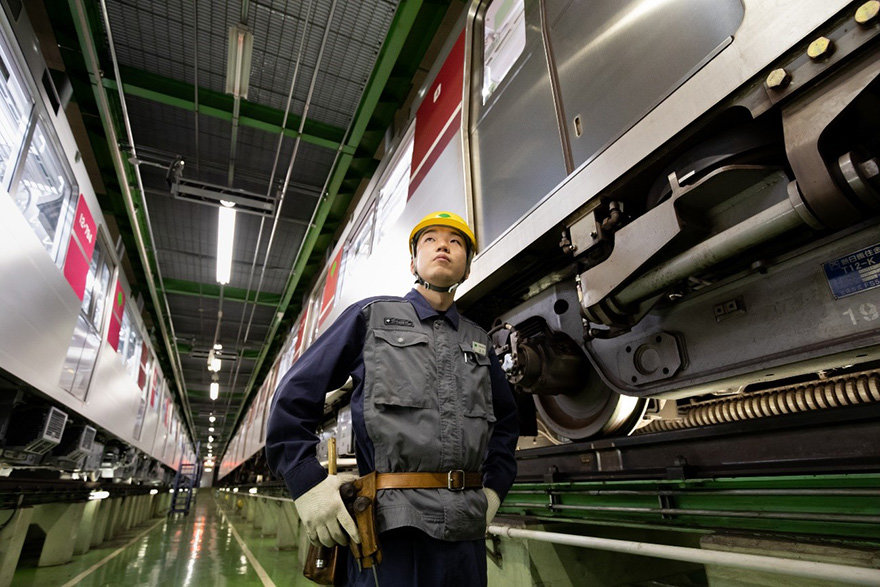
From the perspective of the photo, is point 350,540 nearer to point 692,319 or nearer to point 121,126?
point 692,319

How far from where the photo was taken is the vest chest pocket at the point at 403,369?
114cm

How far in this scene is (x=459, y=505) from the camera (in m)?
1.07

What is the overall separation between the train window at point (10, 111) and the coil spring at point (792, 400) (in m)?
3.49

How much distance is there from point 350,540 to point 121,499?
9661 mm

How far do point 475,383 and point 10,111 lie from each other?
3.02 metres

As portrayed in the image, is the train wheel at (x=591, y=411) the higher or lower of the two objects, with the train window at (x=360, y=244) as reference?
lower

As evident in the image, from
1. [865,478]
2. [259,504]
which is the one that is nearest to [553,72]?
[865,478]

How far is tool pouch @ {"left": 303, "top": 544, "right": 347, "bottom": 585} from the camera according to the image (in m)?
1.13

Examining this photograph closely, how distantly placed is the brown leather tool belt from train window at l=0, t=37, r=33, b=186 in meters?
2.72

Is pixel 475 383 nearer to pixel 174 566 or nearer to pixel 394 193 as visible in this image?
pixel 394 193

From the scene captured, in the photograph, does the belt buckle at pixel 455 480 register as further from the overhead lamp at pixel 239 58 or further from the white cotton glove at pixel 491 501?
the overhead lamp at pixel 239 58

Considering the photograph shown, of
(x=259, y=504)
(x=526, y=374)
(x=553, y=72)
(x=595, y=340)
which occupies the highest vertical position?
(x=553, y=72)

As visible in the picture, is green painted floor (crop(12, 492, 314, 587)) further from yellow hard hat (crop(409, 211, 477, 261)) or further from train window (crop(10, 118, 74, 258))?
yellow hard hat (crop(409, 211, 477, 261))

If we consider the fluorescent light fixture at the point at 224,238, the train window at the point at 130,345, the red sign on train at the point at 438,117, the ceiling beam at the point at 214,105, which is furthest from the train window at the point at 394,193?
the train window at the point at 130,345
